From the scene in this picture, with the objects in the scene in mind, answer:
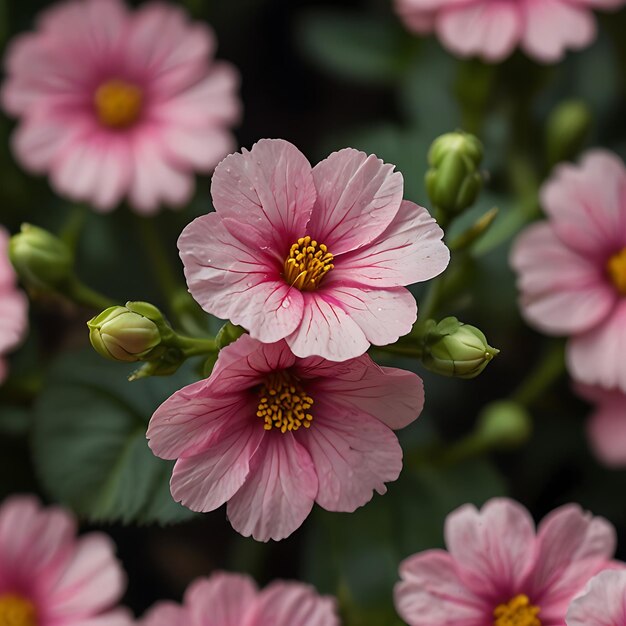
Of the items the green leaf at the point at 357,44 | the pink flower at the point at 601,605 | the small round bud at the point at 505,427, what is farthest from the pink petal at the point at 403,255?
the green leaf at the point at 357,44

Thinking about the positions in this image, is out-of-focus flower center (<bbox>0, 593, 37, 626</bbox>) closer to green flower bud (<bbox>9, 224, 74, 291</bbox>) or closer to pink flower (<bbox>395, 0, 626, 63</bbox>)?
green flower bud (<bbox>9, 224, 74, 291</bbox>)

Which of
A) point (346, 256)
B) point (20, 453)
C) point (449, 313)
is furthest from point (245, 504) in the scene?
point (20, 453)

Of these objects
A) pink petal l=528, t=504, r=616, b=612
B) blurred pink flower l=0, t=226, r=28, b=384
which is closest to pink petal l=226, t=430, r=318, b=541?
pink petal l=528, t=504, r=616, b=612

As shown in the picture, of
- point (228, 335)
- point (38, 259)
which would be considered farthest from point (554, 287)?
point (38, 259)

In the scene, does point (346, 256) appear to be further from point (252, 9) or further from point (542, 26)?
point (252, 9)

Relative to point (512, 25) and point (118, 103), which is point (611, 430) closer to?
point (512, 25)

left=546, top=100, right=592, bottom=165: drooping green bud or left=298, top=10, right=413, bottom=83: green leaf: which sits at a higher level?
left=546, top=100, right=592, bottom=165: drooping green bud
